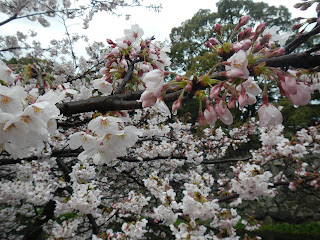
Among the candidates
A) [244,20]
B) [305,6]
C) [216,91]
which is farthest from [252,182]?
[216,91]

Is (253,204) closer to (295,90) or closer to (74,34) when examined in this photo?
(295,90)

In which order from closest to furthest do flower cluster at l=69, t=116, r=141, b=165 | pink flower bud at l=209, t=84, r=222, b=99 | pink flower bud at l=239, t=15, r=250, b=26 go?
pink flower bud at l=209, t=84, r=222, b=99 → flower cluster at l=69, t=116, r=141, b=165 → pink flower bud at l=239, t=15, r=250, b=26

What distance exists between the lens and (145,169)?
15.4 feet

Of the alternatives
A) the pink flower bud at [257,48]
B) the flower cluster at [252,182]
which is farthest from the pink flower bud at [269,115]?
the flower cluster at [252,182]

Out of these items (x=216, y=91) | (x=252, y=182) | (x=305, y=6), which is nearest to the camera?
(x=216, y=91)

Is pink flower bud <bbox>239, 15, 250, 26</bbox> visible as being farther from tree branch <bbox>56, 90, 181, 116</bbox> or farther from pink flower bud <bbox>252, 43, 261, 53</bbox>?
tree branch <bbox>56, 90, 181, 116</bbox>

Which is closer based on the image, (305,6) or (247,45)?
(247,45)

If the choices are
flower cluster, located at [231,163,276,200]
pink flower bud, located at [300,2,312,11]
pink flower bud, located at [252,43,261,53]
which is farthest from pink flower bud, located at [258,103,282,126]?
flower cluster, located at [231,163,276,200]

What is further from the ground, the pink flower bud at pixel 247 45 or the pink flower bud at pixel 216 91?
the pink flower bud at pixel 247 45

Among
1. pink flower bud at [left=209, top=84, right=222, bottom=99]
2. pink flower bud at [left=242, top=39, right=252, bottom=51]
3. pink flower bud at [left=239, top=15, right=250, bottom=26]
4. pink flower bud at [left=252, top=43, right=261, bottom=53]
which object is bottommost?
pink flower bud at [left=209, top=84, right=222, bottom=99]

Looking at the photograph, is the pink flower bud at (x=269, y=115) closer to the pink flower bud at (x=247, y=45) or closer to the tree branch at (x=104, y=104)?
the pink flower bud at (x=247, y=45)

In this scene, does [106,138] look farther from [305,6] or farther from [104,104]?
[305,6]

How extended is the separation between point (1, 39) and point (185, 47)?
9443mm

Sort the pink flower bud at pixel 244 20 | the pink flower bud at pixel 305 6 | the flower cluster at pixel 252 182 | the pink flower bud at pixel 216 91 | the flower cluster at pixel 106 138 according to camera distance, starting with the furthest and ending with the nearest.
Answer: the flower cluster at pixel 252 182 → the pink flower bud at pixel 305 6 → the pink flower bud at pixel 244 20 → the flower cluster at pixel 106 138 → the pink flower bud at pixel 216 91
